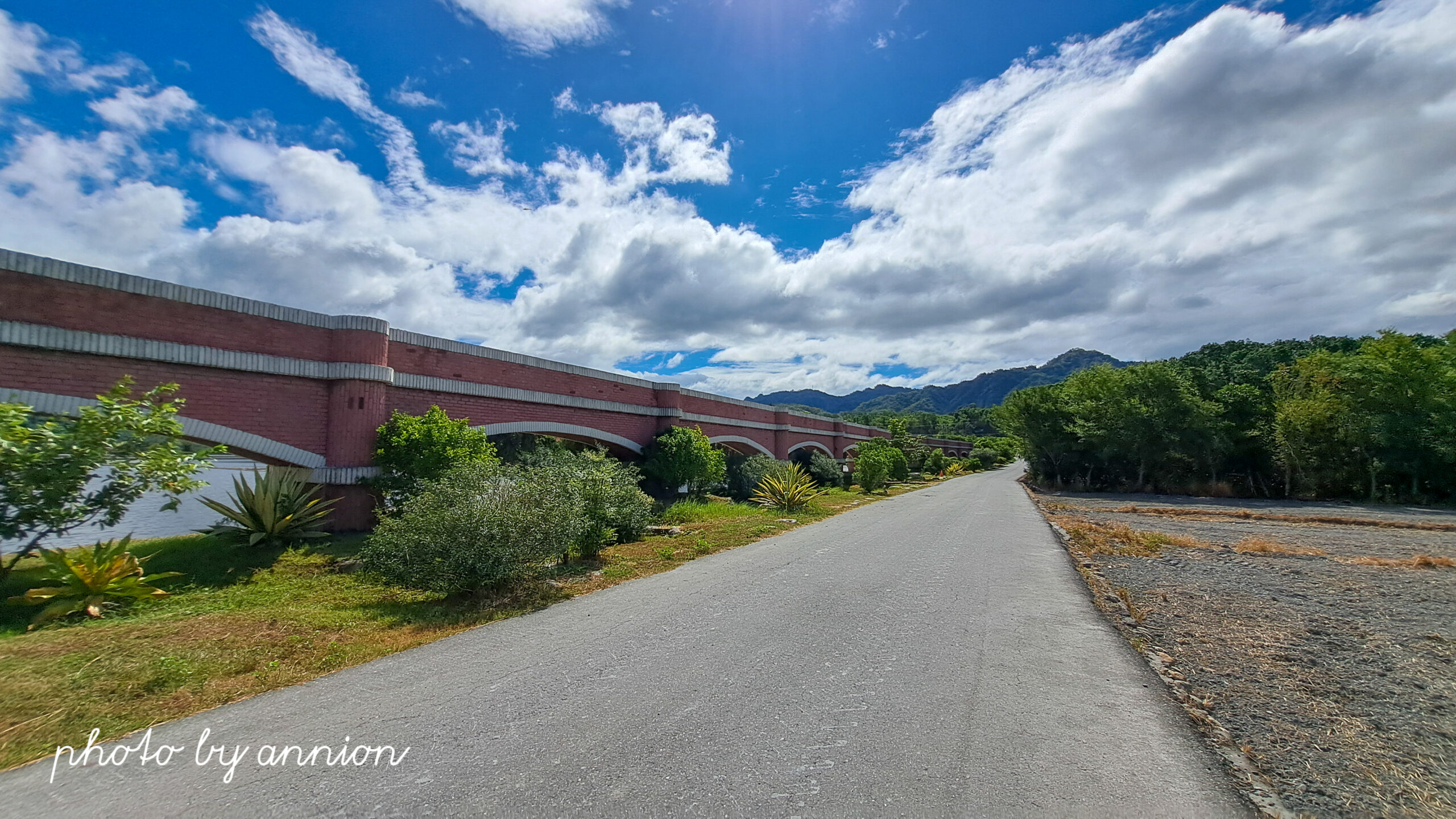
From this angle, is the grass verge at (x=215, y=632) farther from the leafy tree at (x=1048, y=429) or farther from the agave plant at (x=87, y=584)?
the leafy tree at (x=1048, y=429)

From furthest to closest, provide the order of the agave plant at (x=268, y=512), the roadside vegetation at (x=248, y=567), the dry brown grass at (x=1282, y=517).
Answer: the dry brown grass at (x=1282, y=517)
the agave plant at (x=268, y=512)
the roadside vegetation at (x=248, y=567)

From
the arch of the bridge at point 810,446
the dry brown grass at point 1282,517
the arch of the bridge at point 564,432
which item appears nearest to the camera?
the arch of the bridge at point 564,432

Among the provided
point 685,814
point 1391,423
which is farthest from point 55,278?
point 1391,423

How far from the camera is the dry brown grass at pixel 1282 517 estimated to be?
17188 millimetres

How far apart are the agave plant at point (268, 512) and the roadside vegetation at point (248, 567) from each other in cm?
3

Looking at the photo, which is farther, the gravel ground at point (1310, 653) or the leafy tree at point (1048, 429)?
the leafy tree at point (1048, 429)

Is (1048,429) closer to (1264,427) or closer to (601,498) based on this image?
(1264,427)

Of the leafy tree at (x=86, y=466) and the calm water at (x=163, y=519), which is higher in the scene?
the leafy tree at (x=86, y=466)

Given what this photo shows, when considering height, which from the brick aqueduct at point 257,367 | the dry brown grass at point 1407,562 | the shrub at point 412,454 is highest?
the brick aqueduct at point 257,367

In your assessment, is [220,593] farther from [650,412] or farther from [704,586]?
[650,412]

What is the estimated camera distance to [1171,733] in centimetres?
362

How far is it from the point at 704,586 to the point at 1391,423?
31552 mm

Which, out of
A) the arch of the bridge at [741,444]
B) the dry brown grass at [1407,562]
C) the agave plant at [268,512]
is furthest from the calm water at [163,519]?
the dry brown grass at [1407,562]

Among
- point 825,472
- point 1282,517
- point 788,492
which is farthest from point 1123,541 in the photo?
point 825,472
